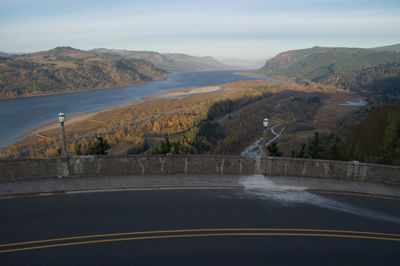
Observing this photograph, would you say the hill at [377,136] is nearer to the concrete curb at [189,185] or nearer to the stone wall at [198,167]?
the stone wall at [198,167]

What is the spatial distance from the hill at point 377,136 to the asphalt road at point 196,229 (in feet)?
100

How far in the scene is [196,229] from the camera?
992cm

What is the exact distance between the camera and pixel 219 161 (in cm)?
1534

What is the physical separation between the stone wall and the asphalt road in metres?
1.91

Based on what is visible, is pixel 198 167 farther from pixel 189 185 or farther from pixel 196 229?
pixel 196 229

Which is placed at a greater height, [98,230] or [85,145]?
[98,230]

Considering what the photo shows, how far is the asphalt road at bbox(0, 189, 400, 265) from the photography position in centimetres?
837

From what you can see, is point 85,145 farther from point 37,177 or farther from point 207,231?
point 207,231

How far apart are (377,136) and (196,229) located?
46.5 m

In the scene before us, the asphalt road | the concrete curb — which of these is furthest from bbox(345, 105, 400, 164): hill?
the asphalt road

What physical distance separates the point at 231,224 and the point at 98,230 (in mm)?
4439

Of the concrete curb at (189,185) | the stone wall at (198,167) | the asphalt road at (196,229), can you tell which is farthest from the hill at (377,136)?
the asphalt road at (196,229)

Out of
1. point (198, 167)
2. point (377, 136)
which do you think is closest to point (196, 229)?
point (198, 167)

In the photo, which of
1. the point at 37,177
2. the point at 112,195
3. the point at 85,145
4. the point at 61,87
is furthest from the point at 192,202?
the point at 61,87
